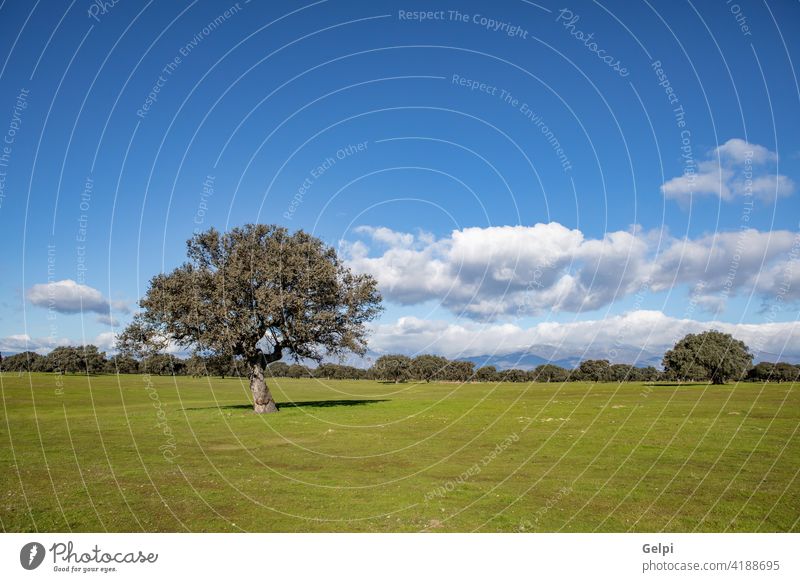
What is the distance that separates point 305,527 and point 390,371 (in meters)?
172

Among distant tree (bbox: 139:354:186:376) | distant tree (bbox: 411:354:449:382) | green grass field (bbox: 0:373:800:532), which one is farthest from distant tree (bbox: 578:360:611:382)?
green grass field (bbox: 0:373:800:532)

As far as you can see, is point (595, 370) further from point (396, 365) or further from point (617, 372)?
point (396, 365)

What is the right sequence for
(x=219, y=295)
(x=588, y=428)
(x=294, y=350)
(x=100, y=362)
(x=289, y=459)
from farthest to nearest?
(x=100, y=362) → (x=294, y=350) → (x=219, y=295) → (x=588, y=428) → (x=289, y=459)

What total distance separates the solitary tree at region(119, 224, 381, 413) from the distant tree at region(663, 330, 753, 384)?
271 ft

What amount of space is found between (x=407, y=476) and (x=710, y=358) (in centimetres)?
10084

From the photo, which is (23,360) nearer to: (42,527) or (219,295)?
(219,295)

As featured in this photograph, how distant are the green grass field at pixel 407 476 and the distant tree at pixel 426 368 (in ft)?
479

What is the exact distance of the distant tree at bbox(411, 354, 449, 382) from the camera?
18249 cm

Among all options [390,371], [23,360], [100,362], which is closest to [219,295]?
[390,371]

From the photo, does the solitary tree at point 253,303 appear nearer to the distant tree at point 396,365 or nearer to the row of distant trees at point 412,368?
the row of distant trees at point 412,368

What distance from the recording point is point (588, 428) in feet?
110

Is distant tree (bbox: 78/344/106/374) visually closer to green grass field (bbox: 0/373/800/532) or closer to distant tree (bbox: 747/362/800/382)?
green grass field (bbox: 0/373/800/532)

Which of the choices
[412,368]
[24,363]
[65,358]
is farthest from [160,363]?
[24,363]

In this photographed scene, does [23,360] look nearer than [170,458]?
No
